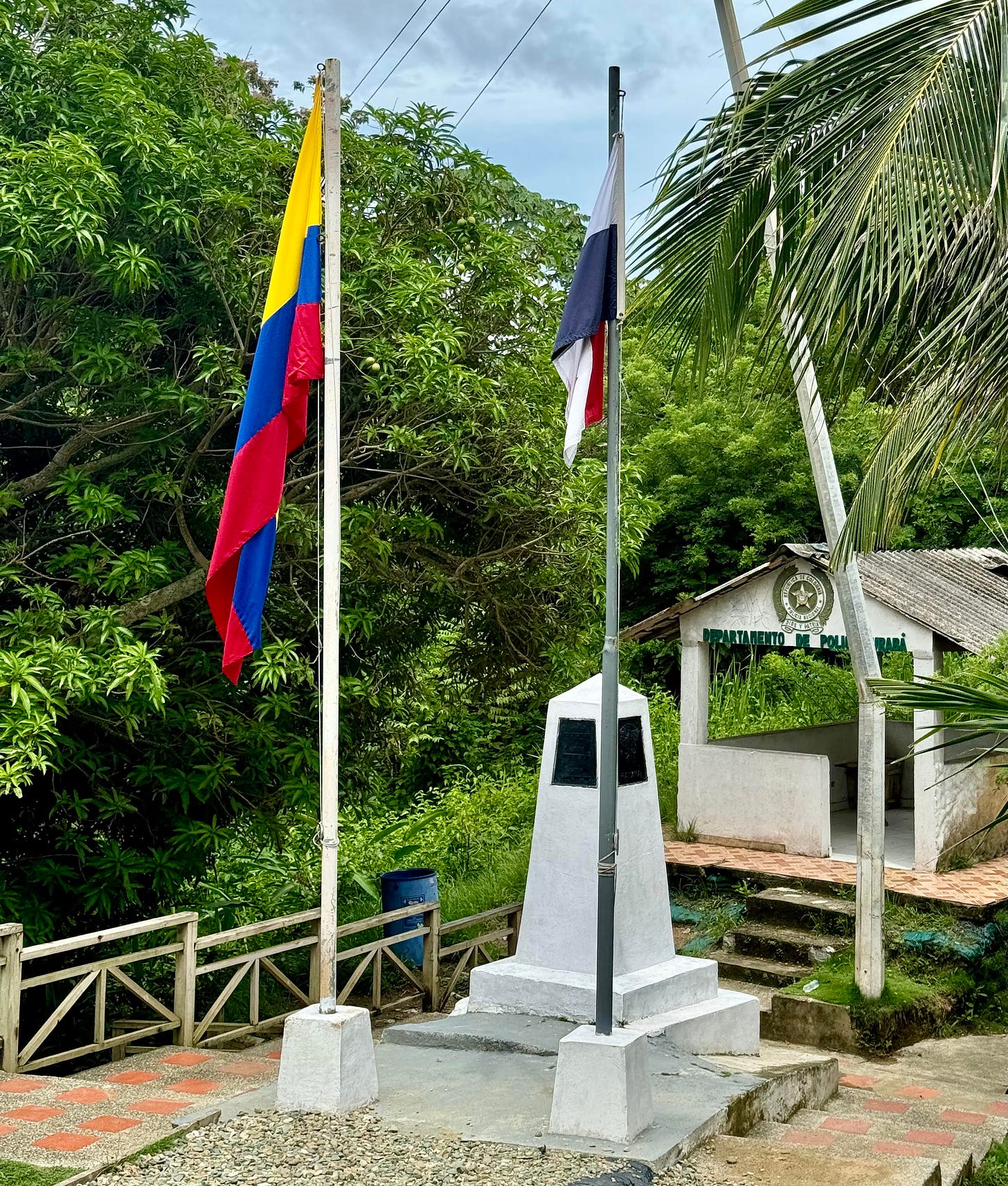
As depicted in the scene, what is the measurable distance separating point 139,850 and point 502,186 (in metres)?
6.65

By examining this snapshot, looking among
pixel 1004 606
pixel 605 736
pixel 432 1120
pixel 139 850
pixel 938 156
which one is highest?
pixel 938 156

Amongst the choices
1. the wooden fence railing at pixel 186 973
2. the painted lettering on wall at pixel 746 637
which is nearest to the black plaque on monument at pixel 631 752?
the wooden fence railing at pixel 186 973

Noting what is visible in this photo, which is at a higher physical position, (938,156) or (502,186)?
(502,186)

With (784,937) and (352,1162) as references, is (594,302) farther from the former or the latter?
(784,937)

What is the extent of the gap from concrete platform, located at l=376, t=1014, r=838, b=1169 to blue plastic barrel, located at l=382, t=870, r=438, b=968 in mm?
3114

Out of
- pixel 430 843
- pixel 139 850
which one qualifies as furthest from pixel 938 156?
pixel 430 843

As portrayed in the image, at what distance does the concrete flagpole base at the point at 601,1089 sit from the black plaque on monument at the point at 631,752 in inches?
103

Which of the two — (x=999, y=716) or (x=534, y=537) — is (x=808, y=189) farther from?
(x=534, y=537)

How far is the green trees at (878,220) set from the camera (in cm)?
612

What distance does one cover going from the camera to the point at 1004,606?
49.5ft

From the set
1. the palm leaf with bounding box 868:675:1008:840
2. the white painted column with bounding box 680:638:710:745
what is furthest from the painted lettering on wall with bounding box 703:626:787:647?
the palm leaf with bounding box 868:675:1008:840

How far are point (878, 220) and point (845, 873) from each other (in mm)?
8688

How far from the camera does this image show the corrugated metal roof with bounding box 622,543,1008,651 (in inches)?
532

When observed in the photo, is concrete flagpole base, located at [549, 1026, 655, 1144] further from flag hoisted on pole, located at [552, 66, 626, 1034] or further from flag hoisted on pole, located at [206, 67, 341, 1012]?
flag hoisted on pole, located at [206, 67, 341, 1012]
